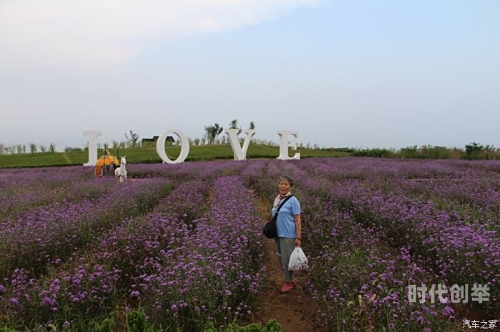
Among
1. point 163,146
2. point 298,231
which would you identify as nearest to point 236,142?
point 163,146

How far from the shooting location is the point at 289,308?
3838 millimetres

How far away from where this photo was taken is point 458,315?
136 inches

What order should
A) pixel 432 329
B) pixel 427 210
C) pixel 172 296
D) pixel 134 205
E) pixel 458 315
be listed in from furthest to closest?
pixel 134 205
pixel 427 210
pixel 458 315
pixel 172 296
pixel 432 329

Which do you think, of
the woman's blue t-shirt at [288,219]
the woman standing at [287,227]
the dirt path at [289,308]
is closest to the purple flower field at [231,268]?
the dirt path at [289,308]

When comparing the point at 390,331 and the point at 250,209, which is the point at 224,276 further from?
the point at 250,209

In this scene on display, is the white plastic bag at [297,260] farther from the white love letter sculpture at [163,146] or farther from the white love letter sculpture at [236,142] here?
the white love letter sculpture at [236,142]

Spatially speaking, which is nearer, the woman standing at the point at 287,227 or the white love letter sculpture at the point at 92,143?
the woman standing at the point at 287,227

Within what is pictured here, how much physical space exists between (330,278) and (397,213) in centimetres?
239

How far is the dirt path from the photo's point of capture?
3.49 m

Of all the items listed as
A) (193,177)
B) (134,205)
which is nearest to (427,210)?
(134,205)

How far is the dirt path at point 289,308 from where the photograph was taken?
3487mm

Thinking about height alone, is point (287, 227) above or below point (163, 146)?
below

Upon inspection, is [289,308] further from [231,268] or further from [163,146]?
[163,146]

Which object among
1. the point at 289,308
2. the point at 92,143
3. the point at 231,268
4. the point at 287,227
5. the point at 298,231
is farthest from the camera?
the point at 92,143
